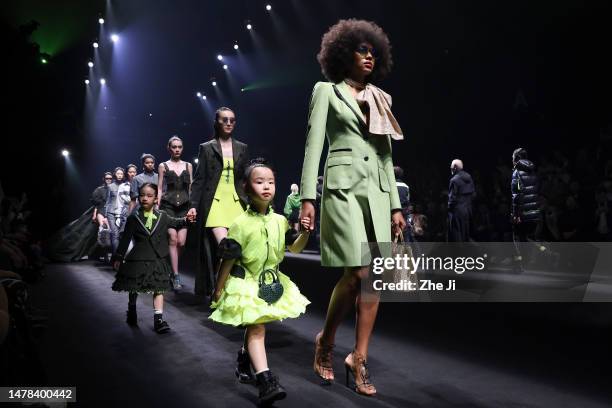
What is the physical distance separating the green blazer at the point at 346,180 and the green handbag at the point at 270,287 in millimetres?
276

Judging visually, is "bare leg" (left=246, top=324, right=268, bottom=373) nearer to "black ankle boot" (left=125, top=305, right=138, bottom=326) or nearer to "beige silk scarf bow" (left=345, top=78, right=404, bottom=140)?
"beige silk scarf bow" (left=345, top=78, right=404, bottom=140)

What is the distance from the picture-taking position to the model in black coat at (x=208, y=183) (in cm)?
489

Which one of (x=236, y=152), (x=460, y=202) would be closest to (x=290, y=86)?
(x=460, y=202)

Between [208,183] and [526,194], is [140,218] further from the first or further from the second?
[526,194]

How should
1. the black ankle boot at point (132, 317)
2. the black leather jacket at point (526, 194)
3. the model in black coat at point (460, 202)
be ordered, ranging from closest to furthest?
the black ankle boot at point (132, 317), the black leather jacket at point (526, 194), the model in black coat at point (460, 202)

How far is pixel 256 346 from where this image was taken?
2695 mm

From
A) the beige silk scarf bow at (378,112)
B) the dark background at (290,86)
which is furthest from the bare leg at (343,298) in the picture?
the dark background at (290,86)

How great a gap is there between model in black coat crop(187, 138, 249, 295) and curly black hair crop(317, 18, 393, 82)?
1964 millimetres

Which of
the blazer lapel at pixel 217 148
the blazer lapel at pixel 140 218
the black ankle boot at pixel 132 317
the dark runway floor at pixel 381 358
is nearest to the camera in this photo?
the dark runway floor at pixel 381 358

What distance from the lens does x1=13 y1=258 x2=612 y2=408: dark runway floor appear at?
2.60 m

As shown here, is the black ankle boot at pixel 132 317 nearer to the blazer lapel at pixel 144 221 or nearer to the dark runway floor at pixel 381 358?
the dark runway floor at pixel 381 358

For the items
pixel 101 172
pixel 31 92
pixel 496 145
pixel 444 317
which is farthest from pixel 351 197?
pixel 101 172

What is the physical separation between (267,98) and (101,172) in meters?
11.6

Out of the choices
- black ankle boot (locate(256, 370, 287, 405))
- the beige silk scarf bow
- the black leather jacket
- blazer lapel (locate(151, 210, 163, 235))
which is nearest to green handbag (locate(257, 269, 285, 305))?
black ankle boot (locate(256, 370, 287, 405))
